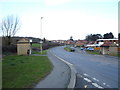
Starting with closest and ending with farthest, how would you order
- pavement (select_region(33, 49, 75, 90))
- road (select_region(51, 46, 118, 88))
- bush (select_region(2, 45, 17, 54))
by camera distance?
pavement (select_region(33, 49, 75, 90))
road (select_region(51, 46, 118, 88))
bush (select_region(2, 45, 17, 54))

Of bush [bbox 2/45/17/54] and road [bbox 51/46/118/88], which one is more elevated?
bush [bbox 2/45/17/54]

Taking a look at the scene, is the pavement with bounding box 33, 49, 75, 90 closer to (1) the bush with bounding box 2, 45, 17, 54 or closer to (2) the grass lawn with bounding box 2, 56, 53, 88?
(2) the grass lawn with bounding box 2, 56, 53, 88

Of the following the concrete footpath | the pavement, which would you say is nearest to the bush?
the pavement

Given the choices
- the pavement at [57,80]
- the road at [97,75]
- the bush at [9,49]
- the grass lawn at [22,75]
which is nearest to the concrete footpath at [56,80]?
the pavement at [57,80]

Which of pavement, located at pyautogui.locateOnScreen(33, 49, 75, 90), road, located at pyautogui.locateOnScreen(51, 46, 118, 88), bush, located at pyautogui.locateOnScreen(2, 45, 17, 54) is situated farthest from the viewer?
bush, located at pyautogui.locateOnScreen(2, 45, 17, 54)

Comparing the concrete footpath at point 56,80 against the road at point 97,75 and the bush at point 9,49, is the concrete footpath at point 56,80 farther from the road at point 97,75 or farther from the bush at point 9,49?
the bush at point 9,49

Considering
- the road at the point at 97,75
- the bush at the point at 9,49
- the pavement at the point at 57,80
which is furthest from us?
the bush at the point at 9,49

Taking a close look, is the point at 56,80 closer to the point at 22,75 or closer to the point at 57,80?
the point at 57,80

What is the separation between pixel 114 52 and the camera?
36531 mm

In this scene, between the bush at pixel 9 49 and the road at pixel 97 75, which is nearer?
the road at pixel 97 75

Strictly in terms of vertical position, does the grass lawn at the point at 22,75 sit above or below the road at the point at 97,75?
above

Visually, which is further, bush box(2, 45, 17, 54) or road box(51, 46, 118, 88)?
bush box(2, 45, 17, 54)

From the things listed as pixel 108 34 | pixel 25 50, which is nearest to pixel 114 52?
pixel 25 50

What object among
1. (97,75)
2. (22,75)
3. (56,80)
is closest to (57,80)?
(56,80)
